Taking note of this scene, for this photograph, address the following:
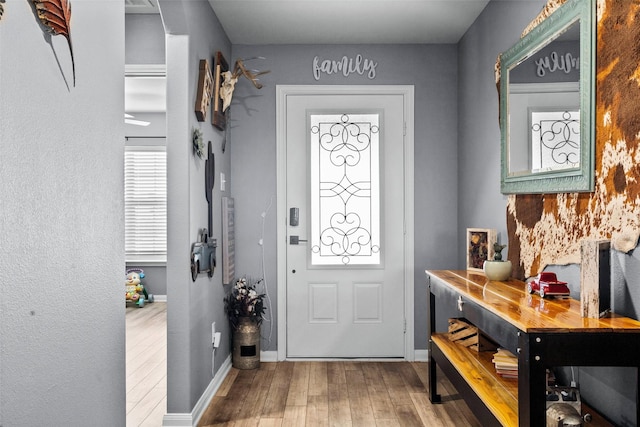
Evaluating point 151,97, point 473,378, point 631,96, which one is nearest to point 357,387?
point 473,378

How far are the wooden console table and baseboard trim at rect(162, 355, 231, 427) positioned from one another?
1456mm

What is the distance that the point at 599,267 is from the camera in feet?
5.94

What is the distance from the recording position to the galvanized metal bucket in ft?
12.9

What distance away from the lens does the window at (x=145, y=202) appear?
23.1ft

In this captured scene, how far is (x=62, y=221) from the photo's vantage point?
4.58 feet

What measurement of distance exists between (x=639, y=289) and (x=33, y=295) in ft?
6.21

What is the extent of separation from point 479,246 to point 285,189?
166 cm

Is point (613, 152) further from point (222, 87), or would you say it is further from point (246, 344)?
point (246, 344)

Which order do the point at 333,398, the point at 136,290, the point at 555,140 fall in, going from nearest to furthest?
the point at 555,140, the point at 333,398, the point at 136,290

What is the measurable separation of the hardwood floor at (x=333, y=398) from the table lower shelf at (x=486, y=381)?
42cm

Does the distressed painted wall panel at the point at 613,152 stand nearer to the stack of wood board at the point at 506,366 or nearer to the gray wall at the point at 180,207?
the stack of wood board at the point at 506,366

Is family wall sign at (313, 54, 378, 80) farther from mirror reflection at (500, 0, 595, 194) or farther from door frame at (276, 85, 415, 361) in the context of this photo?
mirror reflection at (500, 0, 595, 194)

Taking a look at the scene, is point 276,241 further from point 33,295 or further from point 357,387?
point 33,295

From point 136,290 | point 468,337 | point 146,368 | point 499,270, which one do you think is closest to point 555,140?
point 499,270
